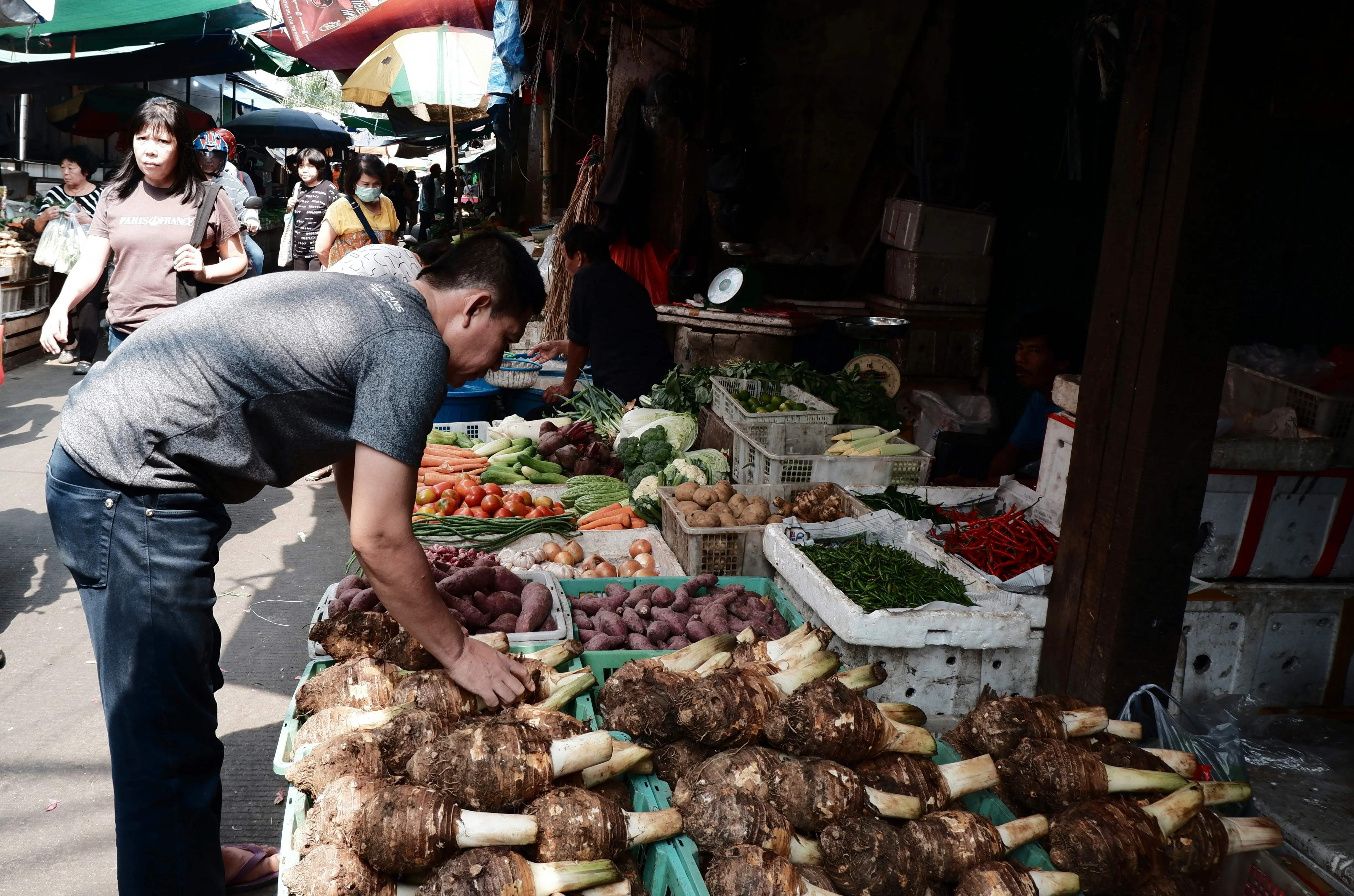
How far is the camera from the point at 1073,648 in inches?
124

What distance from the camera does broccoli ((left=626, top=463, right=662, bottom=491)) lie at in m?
5.79

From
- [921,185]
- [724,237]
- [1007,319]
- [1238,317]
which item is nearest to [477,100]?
[724,237]

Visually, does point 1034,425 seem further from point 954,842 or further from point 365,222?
point 365,222

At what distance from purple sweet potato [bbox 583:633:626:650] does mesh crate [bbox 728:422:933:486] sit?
64.8 inches

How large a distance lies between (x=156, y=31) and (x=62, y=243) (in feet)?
15.6

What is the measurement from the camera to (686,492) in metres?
5.02

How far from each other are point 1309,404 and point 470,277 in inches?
128

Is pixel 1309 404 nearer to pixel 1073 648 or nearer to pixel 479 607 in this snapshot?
pixel 1073 648

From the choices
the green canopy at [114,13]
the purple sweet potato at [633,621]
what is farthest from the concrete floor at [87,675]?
the green canopy at [114,13]

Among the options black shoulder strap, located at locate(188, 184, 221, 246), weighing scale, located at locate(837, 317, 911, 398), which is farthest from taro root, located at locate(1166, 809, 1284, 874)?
black shoulder strap, located at locate(188, 184, 221, 246)

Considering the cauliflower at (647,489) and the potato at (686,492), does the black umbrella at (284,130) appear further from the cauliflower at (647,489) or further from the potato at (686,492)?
the potato at (686,492)

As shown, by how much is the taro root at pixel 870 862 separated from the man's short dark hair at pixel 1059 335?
3.95m

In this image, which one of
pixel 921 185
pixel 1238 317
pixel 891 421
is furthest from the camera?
pixel 921 185

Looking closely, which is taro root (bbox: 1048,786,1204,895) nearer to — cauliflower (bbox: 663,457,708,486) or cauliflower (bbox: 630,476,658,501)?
cauliflower (bbox: 663,457,708,486)
